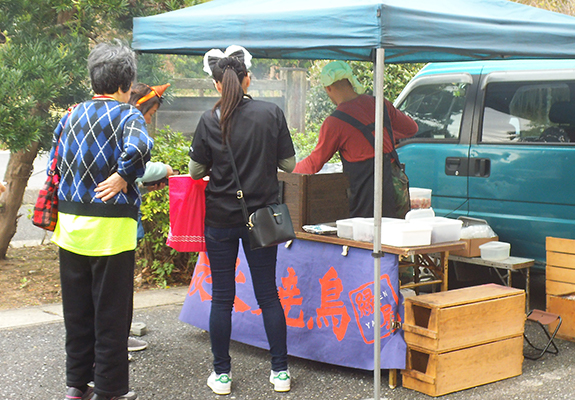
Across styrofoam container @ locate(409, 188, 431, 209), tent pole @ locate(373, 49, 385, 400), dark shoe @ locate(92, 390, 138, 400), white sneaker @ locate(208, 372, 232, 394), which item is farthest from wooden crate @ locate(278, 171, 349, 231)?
dark shoe @ locate(92, 390, 138, 400)

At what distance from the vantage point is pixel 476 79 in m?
5.74

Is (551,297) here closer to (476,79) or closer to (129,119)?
(476,79)

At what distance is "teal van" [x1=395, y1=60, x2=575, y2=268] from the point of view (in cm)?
515

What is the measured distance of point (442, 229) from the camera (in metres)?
4.10

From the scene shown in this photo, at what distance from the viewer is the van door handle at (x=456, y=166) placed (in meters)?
5.66

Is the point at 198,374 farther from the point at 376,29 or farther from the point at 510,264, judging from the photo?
the point at 510,264

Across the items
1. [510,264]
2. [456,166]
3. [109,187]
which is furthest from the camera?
[456,166]

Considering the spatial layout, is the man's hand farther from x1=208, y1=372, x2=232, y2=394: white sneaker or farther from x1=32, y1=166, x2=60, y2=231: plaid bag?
x1=208, y1=372, x2=232, y2=394: white sneaker

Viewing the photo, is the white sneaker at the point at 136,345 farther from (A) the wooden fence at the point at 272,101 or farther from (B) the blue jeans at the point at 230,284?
(A) the wooden fence at the point at 272,101

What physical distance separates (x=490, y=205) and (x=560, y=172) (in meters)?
0.63

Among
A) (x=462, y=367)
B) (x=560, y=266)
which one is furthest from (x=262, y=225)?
(x=560, y=266)

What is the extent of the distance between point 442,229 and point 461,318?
22.1 inches

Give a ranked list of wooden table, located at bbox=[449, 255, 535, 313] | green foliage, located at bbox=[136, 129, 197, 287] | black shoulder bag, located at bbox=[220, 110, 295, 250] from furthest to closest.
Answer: green foliage, located at bbox=[136, 129, 197, 287] < wooden table, located at bbox=[449, 255, 535, 313] < black shoulder bag, located at bbox=[220, 110, 295, 250]

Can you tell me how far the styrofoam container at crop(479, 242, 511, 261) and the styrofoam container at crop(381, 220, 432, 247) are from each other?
1.32 metres
